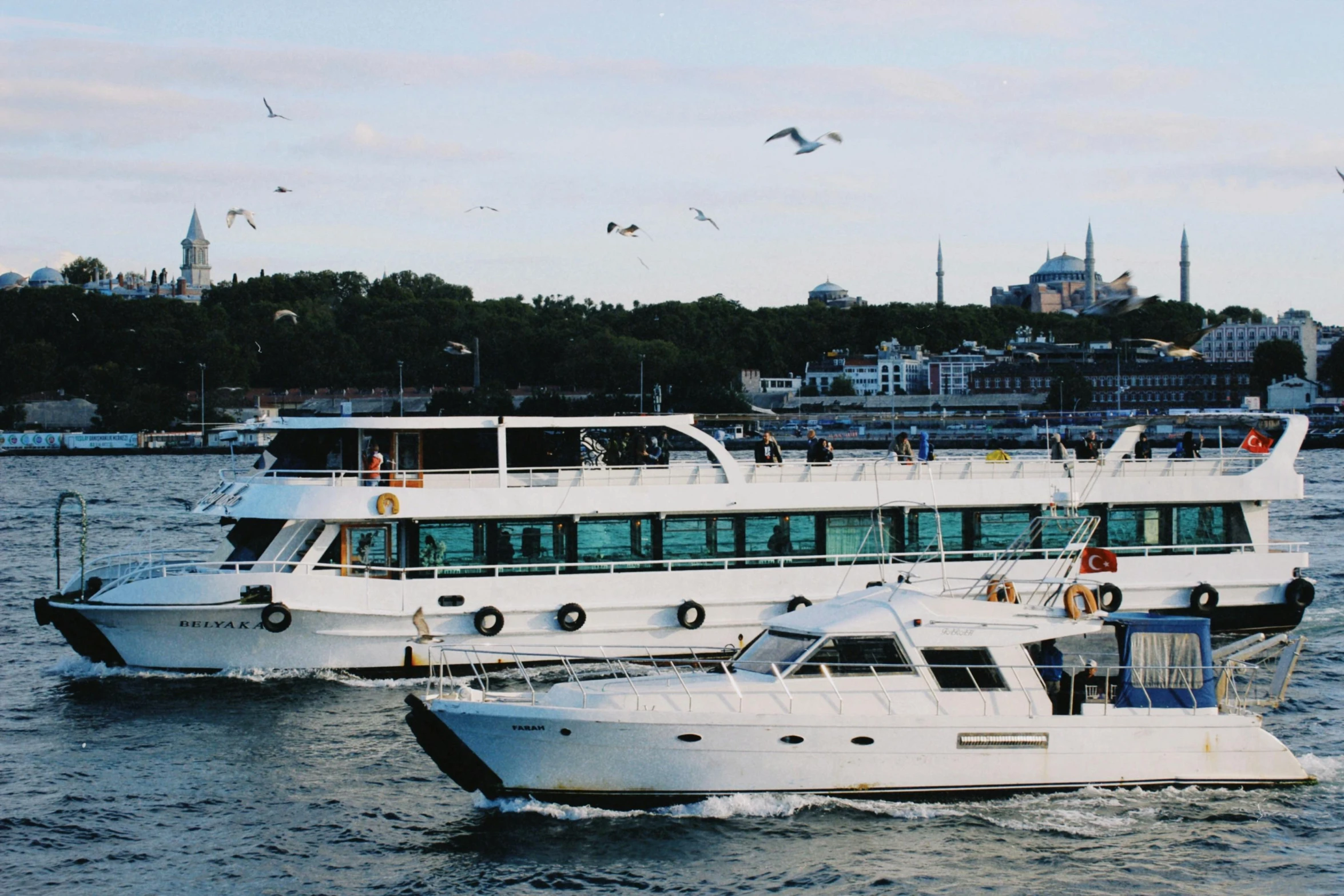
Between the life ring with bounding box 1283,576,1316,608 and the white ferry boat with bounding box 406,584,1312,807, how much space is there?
901cm

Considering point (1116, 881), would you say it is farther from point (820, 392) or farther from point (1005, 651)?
point (820, 392)

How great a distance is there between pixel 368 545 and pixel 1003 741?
33.9 feet

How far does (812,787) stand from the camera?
15953 millimetres

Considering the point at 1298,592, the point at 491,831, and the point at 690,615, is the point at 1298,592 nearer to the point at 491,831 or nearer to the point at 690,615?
the point at 690,615

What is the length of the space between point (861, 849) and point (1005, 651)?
2.71 m

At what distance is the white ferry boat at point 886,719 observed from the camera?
15656 mm

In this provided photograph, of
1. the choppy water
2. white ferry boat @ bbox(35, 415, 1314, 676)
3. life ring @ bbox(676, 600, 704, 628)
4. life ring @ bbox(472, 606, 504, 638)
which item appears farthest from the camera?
life ring @ bbox(676, 600, 704, 628)

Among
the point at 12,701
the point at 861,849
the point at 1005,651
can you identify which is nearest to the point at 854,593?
the point at 1005,651

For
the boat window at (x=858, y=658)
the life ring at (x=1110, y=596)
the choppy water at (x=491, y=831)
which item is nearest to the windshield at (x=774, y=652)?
the boat window at (x=858, y=658)

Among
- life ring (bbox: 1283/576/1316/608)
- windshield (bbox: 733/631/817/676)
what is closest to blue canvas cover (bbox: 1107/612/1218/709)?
windshield (bbox: 733/631/817/676)

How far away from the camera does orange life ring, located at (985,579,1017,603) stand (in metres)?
17.5

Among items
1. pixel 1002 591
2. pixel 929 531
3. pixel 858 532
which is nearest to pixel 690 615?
pixel 858 532

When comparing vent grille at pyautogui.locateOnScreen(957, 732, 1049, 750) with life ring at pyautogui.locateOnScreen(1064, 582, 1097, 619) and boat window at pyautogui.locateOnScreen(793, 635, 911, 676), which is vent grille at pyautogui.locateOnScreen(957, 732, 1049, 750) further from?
life ring at pyautogui.locateOnScreen(1064, 582, 1097, 619)

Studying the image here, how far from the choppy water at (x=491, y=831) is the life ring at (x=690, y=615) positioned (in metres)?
4.54
